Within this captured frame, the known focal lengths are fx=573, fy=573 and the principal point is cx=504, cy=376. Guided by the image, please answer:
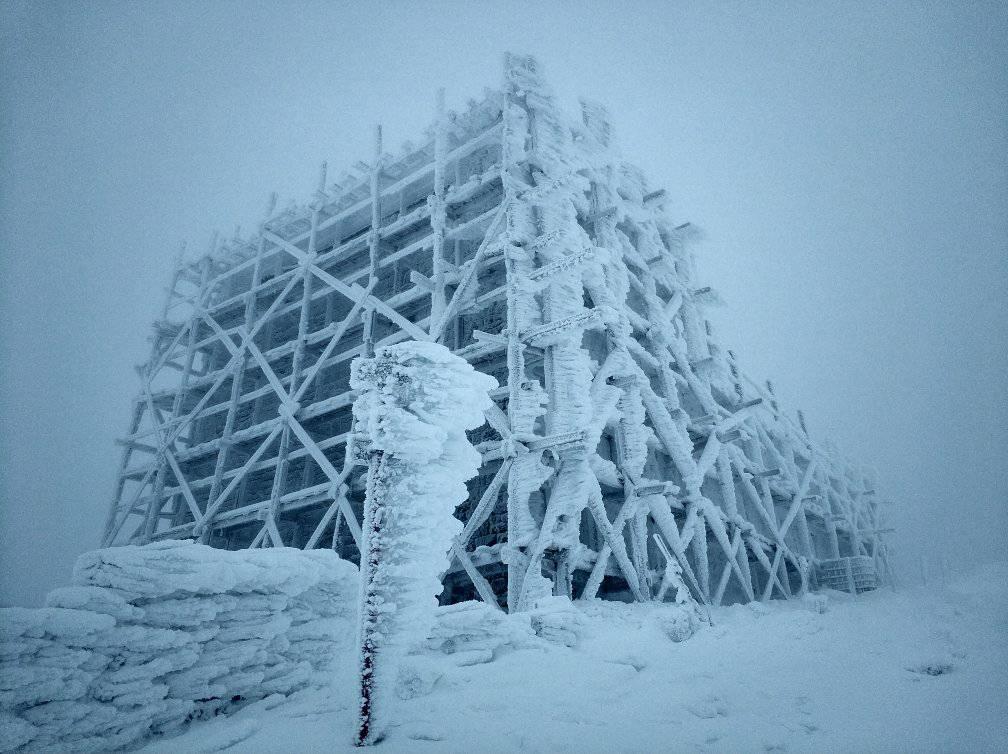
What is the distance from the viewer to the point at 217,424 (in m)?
18.8

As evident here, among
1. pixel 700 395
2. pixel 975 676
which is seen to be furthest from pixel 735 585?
pixel 975 676

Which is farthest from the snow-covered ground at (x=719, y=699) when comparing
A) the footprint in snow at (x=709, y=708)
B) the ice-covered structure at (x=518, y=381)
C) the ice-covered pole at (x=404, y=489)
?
the ice-covered structure at (x=518, y=381)

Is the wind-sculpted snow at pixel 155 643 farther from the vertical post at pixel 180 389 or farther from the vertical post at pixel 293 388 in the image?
the vertical post at pixel 180 389

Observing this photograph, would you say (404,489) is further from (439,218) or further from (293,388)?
(293,388)

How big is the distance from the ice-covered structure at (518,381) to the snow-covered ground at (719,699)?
347cm

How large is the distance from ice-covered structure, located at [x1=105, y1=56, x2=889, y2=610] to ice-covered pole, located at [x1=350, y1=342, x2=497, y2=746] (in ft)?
15.6

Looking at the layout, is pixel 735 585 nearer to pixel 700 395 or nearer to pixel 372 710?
pixel 700 395

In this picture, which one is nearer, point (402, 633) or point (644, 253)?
point (402, 633)

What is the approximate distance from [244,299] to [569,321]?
12522 millimetres

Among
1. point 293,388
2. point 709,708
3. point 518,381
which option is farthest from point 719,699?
point 293,388

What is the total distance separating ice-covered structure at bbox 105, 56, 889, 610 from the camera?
10.1m

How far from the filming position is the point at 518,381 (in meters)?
10.2

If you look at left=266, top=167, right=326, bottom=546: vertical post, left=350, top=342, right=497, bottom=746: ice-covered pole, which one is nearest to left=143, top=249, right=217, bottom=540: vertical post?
left=266, top=167, right=326, bottom=546: vertical post

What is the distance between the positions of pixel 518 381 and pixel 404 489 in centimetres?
618
